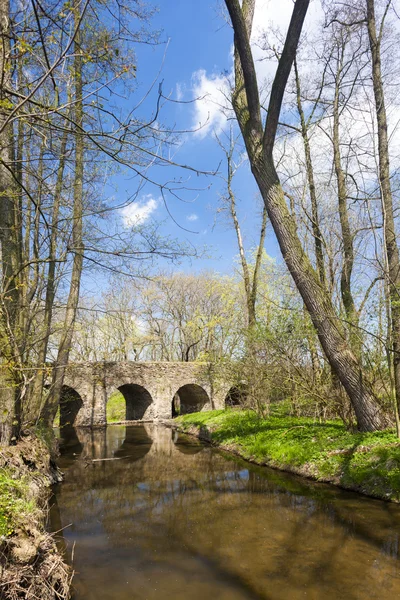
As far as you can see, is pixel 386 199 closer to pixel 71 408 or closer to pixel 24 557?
pixel 24 557

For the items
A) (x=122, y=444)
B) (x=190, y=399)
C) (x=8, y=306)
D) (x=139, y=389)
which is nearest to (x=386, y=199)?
(x=8, y=306)

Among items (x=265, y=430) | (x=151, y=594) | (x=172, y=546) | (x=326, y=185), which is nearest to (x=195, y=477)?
(x=265, y=430)

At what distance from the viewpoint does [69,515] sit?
220 inches

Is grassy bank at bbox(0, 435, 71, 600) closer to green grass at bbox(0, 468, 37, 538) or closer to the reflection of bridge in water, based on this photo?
green grass at bbox(0, 468, 37, 538)

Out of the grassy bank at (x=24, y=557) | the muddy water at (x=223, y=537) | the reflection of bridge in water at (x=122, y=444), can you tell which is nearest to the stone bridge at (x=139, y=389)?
the reflection of bridge in water at (x=122, y=444)

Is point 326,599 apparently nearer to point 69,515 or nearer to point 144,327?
point 69,515

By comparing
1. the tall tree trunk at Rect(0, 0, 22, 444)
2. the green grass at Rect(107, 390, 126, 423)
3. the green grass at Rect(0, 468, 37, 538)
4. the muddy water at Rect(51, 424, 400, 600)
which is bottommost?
the green grass at Rect(107, 390, 126, 423)

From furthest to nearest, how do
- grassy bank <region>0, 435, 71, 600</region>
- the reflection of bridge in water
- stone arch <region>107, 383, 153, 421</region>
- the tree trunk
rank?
1. stone arch <region>107, 383, 153, 421</region>
2. the reflection of bridge in water
3. the tree trunk
4. grassy bank <region>0, 435, 71, 600</region>

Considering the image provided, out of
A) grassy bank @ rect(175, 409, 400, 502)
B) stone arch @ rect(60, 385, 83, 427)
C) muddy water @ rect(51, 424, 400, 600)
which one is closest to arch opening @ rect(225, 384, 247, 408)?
grassy bank @ rect(175, 409, 400, 502)

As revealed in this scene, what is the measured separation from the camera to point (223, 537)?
15.1ft

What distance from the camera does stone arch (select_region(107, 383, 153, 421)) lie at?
20812 mm

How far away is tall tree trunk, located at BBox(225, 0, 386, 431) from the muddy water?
1610 mm

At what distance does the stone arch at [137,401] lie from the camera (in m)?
20.8

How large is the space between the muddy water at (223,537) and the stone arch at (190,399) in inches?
555
